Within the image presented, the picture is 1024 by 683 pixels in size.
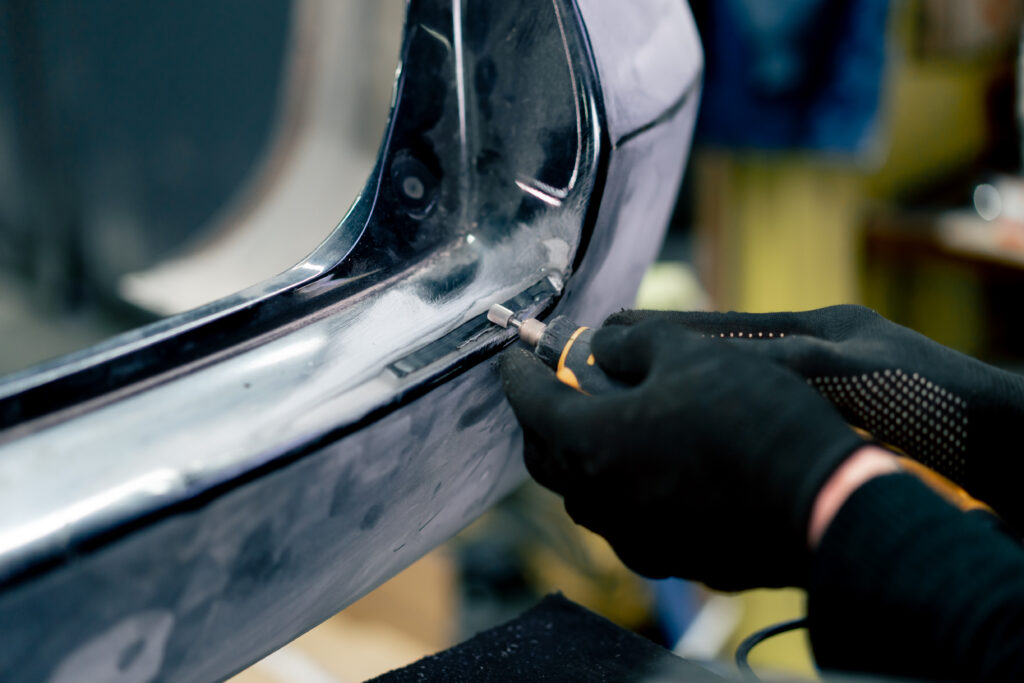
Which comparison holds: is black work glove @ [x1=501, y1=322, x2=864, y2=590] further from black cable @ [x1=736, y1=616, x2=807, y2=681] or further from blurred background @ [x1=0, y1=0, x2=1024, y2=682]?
blurred background @ [x1=0, y1=0, x2=1024, y2=682]

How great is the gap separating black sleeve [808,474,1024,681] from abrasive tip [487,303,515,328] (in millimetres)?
185

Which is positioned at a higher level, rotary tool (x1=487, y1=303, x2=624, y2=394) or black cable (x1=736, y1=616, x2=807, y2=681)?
rotary tool (x1=487, y1=303, x2=624, y2=394)

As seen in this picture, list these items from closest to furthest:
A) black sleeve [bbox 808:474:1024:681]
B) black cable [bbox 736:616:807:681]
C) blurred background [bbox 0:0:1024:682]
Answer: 1. black sleeve [bbox 808:474:1024:681]
2. black cable [bbox 736:616:807:681]
3. blurred background [bbox 0:0:1024:682]

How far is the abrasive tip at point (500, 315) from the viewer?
1.34 feet

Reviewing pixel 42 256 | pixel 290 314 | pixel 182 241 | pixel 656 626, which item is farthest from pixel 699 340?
pixel 42 256

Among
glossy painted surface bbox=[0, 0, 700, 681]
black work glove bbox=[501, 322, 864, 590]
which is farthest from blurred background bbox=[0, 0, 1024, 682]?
black work glove bbox=[501, 322, 864, 590]

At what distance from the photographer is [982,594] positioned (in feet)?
0.92

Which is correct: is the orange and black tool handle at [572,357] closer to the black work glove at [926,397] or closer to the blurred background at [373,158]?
the black work glove at [926,397]

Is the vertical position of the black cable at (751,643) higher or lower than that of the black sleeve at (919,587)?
lower

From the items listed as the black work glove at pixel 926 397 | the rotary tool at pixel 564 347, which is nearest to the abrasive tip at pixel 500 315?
the rotary tool at pixel 564 347

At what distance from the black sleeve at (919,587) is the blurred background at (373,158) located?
76 centimetres

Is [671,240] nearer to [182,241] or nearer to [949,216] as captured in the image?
[949,216]

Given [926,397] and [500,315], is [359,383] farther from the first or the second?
[926,397]

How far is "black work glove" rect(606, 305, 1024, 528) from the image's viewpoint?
354mm
